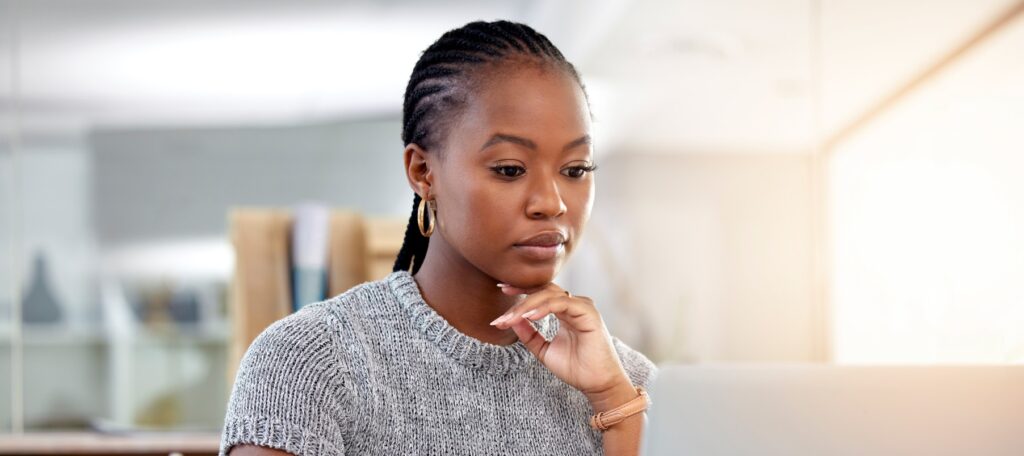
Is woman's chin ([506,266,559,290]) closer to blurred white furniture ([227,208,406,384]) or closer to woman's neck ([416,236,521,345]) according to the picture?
woman's neck ([416,236,521,345])

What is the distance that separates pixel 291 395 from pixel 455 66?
0.37 meters

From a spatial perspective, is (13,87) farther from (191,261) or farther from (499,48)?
(499,48)

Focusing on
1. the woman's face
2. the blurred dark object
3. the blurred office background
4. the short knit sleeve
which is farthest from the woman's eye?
the blurred dark object

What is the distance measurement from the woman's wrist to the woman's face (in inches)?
5.7

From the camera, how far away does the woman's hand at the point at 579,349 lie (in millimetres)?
1178

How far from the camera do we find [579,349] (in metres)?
1.20

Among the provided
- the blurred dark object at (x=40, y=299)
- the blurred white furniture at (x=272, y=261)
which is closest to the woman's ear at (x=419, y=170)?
the blurred white furniture at (x=272, y=261)

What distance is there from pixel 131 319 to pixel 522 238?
3.31m

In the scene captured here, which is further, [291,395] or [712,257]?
[712,257]

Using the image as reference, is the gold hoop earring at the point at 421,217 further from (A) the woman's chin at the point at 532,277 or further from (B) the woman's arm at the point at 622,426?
(B) the woman's arm at the point at 622,426

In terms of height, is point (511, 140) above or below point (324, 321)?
above

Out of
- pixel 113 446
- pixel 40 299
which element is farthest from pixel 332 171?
pixel 113 446

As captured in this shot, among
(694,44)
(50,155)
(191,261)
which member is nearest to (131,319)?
(191,261)

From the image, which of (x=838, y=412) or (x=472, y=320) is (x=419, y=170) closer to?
(x=472, y=320)
